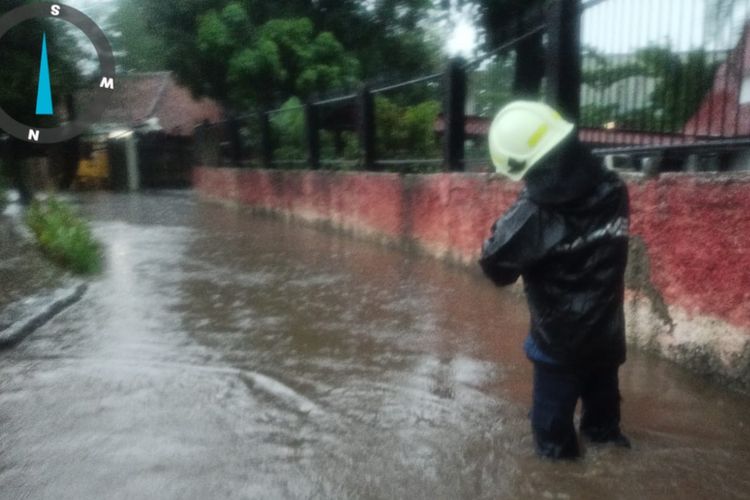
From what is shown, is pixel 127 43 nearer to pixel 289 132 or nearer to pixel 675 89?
pixel 289 132

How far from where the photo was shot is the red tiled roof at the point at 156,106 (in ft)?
101

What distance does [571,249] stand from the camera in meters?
2.54

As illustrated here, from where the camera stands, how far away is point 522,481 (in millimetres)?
2688

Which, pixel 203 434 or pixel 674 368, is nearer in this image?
pixel 203 434

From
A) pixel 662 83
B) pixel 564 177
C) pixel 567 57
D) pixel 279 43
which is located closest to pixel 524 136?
pixel 564 177

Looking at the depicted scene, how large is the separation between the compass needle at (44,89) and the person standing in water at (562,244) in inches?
499

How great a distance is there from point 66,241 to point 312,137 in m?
5.23

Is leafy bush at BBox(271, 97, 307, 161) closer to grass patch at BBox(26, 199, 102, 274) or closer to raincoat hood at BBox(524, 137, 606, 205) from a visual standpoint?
grass patch at BBox(26, 199, 102, 274)

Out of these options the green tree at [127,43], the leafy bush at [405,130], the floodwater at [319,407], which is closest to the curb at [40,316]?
the floodwater at [319,407]

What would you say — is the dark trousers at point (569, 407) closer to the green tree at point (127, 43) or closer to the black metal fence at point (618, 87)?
the black metal fence at point (618, 87)

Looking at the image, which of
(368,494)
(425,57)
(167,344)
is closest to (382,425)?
(368,494)

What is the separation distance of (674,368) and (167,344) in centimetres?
297

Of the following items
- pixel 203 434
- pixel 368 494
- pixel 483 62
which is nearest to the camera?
pixel 368 494

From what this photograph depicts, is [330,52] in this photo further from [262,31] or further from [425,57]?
[425,57]
